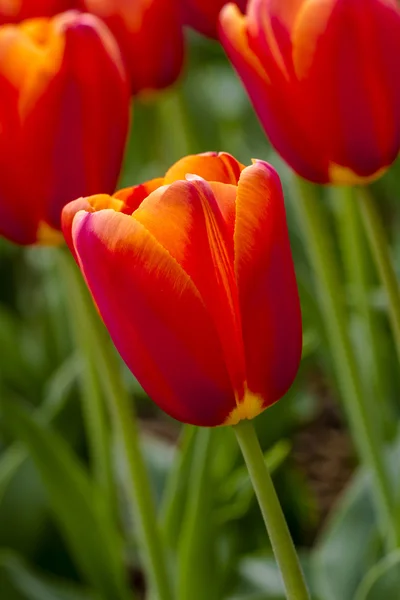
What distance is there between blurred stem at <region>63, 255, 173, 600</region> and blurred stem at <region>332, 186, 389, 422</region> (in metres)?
0.23

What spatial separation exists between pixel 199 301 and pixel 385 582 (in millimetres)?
276

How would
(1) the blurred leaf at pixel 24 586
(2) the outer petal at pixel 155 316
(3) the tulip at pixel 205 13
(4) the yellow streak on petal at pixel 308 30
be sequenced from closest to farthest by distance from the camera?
(2) the outer petal at pixel 155 316, (4) the yellow streak on petal at pixel 308 30, (3) the tulip at pixel 205 13, (1) the blurred leaf at pixel 24 586

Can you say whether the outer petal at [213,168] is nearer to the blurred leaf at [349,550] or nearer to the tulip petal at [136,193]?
the tulip petal at [136,193]

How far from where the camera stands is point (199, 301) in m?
0.33

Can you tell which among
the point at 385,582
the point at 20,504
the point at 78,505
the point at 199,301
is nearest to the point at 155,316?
the point at 199,301

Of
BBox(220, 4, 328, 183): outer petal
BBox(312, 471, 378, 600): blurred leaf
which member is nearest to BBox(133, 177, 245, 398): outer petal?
BBox(220, 4, 328, 183): outer petal

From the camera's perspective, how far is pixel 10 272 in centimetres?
130

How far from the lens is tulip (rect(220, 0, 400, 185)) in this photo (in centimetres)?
43

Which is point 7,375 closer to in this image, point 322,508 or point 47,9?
point 322,508

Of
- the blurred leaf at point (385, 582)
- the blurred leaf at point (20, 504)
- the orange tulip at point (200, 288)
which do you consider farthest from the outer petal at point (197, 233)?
the blurred leaf at point (20, 504)

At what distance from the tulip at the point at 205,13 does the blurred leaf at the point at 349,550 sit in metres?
0.36

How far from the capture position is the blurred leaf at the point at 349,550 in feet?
2.19

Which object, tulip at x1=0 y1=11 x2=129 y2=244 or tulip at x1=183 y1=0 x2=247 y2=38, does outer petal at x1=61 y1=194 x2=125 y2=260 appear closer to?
tulip at x1=0 y1=11 x2=129 y2=244

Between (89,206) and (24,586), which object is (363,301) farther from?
(89,206)
